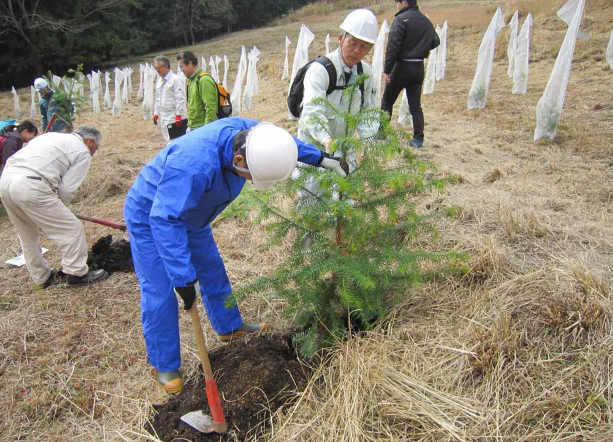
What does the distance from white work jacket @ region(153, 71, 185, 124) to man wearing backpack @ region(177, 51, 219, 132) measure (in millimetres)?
695

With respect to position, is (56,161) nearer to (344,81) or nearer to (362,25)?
(344,81)

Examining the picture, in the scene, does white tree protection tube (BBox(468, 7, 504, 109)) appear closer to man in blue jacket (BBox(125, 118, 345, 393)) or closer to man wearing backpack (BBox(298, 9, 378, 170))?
man wearing backpack (BBox(298, 9, 378, 170))

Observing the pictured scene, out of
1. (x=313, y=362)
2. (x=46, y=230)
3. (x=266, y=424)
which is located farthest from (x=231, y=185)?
(x=46, y=230)

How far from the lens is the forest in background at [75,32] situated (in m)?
22.5

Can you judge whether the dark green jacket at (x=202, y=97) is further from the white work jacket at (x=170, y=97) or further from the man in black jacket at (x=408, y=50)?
the man in black jacket at (x=408, y=50)

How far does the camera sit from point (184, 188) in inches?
76.1

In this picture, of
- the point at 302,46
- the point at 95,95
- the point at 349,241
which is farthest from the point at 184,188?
the point at 95,95

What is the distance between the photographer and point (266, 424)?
81.0 inches

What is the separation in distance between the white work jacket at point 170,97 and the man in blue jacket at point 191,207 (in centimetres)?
355

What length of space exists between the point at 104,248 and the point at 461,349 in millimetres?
3586

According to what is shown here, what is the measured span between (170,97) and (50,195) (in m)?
2.64

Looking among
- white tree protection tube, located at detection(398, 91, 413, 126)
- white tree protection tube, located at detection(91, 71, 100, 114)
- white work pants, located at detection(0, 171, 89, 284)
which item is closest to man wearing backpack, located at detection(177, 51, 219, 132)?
white work pants, located at detection(0, 171, 89, 284)

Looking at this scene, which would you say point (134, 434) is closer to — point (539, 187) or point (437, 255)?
point (437, 255)

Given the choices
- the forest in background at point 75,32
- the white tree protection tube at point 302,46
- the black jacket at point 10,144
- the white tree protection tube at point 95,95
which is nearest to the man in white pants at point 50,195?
the black jacket at point 10,144
